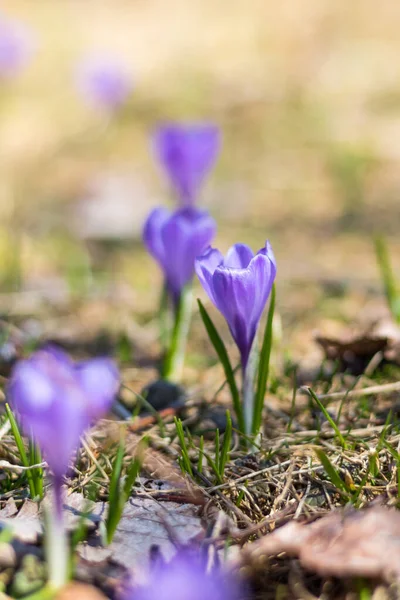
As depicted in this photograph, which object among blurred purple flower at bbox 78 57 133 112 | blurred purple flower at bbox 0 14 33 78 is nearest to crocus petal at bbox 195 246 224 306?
blurred purple flower at bbox 78 57 133 112

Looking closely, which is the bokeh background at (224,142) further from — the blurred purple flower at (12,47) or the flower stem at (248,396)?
the flower stem at (248,396)

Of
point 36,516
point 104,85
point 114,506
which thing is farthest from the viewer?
point 104,85

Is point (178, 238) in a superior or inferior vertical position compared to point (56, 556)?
superior

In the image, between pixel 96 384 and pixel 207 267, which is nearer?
pixel 96 384

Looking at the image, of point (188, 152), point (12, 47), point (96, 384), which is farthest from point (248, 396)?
point (12, 47)

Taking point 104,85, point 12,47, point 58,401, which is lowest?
point 58,401

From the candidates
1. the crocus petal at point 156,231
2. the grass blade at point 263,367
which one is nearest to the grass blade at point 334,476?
the grass blade at point 263,367

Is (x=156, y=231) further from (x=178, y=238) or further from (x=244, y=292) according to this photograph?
(x=244, y=292)

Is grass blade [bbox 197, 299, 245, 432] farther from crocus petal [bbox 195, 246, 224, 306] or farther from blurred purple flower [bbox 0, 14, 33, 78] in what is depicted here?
blurred purple flower [bbox 0, 14, 33, 78]
